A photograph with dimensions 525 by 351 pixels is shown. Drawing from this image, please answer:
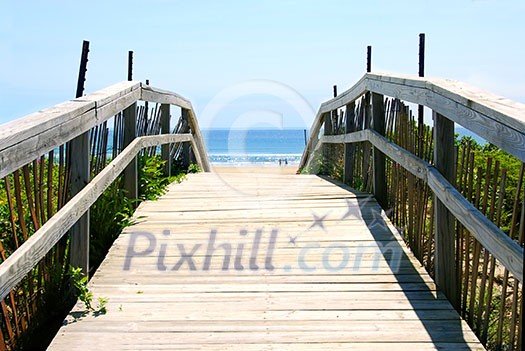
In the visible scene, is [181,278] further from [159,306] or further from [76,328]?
[76,328]

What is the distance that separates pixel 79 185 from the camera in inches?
144

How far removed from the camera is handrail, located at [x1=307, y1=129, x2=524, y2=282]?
2420 millimetres

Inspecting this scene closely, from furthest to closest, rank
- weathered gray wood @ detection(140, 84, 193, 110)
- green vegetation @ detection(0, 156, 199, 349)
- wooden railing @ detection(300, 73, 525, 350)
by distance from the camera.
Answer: weathered gray wood @ detection(140, 84, 193, 110) < green vegetation @ detection(0, 156, 199, 349) < wooden railing @ detection(300, 73, 525, 350)

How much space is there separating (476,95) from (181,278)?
2.13m

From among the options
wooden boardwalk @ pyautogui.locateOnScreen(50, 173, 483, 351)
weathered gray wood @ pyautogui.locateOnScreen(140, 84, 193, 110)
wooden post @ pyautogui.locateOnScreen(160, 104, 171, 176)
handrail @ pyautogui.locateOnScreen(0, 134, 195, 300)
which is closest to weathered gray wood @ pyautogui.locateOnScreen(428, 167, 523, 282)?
wooden boardwalk @ pyautogui.locateOnScreen(50, 173, 483, 351)

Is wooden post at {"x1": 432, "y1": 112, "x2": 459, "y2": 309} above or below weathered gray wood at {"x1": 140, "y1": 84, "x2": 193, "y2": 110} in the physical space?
below

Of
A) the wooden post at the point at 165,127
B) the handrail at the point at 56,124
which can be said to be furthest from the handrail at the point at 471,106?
the wooden post at the point at 165,127

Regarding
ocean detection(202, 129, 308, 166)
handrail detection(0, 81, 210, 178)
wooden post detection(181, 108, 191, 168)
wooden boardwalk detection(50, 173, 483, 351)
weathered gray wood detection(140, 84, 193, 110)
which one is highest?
weathered gray wood detection(140, 84, 193, 110)

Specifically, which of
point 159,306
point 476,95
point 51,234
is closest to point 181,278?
point 159,306

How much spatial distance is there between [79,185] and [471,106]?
225 centimetres

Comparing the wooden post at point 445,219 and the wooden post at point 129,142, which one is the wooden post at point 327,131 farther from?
the wooden post at point 445,219

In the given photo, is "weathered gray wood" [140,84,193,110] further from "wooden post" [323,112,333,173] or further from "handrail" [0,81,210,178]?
"wooden post" [323,112,333,173]

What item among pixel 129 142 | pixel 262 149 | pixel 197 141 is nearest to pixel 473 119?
pixel 129 142

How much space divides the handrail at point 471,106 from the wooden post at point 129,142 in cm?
220
